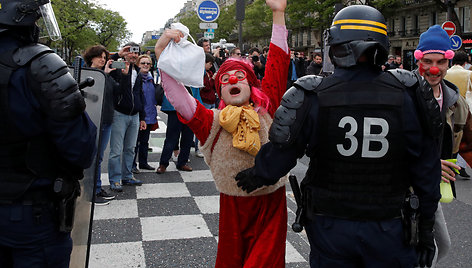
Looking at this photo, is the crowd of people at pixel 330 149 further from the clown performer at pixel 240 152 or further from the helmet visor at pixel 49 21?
the clown performer at pixel 240 152

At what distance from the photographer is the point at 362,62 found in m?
2.04

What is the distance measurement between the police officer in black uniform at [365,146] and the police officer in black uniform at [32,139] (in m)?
0.90

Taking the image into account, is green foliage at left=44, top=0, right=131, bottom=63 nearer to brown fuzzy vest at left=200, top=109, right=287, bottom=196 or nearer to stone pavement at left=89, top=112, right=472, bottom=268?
stone pavement at left=89, top=112, right=472, bottom=268

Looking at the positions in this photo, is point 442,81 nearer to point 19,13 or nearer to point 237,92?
point 237,92

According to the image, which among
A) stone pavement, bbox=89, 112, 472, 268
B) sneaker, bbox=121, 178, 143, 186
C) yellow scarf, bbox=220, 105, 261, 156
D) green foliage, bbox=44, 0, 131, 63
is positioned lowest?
stone pavement, bbox=89, 112, 472, 268

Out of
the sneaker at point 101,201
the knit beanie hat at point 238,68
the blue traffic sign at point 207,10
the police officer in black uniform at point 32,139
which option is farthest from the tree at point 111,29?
the police officer in black uniform at point 32,139

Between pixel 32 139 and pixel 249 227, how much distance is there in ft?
4.37

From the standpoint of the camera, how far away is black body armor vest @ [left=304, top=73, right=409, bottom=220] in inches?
76.9

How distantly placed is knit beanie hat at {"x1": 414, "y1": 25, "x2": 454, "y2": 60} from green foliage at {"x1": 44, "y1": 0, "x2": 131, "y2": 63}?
20.2 m

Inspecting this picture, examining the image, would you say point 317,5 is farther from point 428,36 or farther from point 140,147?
point 428,36

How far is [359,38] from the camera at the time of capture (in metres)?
2.01

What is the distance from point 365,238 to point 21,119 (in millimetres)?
1498

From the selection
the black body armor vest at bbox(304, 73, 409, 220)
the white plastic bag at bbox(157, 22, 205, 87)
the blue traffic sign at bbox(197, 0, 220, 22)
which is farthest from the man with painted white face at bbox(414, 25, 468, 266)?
the blue traffic sign at bbox(197, 0, 220, 22)

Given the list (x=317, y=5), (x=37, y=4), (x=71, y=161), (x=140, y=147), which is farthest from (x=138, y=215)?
(x=317, y=5)
